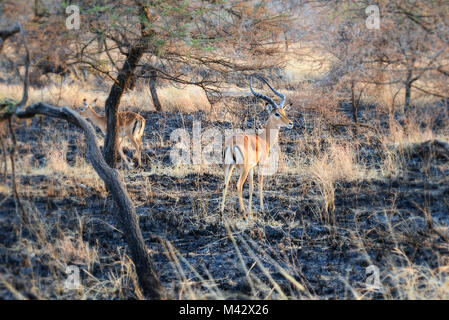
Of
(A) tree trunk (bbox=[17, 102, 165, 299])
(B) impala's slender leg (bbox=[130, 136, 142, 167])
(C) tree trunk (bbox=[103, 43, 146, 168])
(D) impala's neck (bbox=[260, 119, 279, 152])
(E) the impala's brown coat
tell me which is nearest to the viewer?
(A) tree trunk (bbox=[17, 102, 165, 299])

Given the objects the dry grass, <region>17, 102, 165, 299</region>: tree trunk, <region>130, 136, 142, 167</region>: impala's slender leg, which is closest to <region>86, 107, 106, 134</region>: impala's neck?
<region>130, 136, 142, 167</region>: impala's slender leg

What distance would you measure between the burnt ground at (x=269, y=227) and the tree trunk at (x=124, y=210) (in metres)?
0.22

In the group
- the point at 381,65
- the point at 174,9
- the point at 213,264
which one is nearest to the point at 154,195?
the point at 213,264

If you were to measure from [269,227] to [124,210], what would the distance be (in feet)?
7.06

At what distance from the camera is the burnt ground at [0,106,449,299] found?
4828 millimetres

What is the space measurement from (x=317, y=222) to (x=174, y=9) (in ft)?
10.6

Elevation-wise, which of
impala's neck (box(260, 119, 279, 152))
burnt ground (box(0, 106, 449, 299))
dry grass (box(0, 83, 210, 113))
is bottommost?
burnt ground (box(0, 106, 449, 299))

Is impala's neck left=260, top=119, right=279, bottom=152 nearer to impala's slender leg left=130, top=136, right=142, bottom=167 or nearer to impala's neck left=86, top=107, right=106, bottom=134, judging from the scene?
impala's slender leg left=130, top=136, right=142, bottom=167

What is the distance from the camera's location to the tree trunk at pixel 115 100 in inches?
262

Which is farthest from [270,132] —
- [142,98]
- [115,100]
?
[142,98]

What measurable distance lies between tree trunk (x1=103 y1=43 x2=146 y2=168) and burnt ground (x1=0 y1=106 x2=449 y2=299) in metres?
0.58

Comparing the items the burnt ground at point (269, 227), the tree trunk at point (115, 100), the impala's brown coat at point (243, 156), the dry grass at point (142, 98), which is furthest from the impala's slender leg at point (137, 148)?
the impala's brown coat at point (243, 156)

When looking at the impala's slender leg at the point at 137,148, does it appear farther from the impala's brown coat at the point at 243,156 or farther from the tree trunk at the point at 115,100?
the impala's brown coat at the point at 243,156
